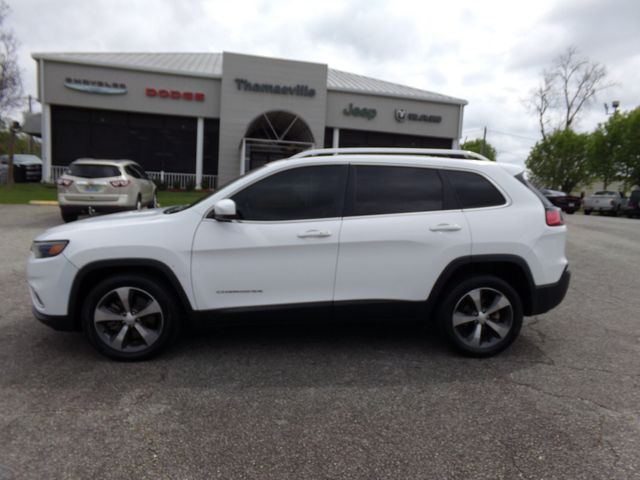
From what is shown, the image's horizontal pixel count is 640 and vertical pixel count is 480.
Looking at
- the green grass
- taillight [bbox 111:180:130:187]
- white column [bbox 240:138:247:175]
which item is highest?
white column [bbox 240:138:247:175]

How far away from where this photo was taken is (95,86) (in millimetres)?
21109

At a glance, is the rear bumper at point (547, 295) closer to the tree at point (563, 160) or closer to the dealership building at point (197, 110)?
the dealership building at point (197, 110)

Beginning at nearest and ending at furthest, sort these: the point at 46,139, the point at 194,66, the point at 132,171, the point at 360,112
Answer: the point at 132,171 < the point at 46,139 < the point at 194,66 < the point at 360,112

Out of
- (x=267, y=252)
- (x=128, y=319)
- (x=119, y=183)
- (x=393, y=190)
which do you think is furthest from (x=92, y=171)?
(x=393, y=190)

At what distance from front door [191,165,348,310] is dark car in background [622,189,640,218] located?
2644 centimetres

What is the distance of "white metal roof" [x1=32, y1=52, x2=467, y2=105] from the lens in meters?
21.2

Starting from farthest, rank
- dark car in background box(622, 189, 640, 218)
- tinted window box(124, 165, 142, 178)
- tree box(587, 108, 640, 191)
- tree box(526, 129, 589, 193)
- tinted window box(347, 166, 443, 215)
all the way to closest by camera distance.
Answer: tree box(526, 129, 589, 193), tree box(587, 108, 640, 191), dark car in background box(622, 189, 640, 218), tinted window box(124, 165, 142, 178), tinted window box(347, 166, 443, 215)

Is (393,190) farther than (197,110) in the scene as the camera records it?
No

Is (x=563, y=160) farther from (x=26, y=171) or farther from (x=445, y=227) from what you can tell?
(x=445, y=227)

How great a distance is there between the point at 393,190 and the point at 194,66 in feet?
77.0

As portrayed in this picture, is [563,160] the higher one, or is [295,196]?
[563,160]

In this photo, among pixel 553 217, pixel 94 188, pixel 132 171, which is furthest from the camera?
pixel 132 171

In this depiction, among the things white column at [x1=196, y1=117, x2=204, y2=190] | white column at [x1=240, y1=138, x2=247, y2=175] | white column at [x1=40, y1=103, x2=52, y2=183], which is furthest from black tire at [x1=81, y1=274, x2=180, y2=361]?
white column at [x1=40, y1=103, x2=52, y2=183]

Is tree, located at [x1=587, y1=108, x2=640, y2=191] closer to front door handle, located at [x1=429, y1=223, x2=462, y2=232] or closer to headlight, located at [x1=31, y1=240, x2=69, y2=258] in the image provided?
front door handle, located at [x1=429, y1=223, x2=462, y2=232]
